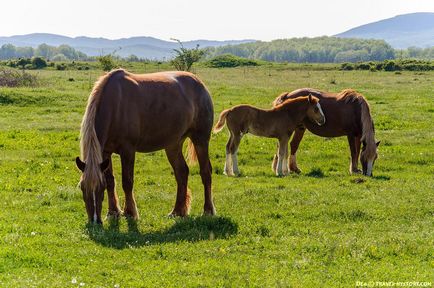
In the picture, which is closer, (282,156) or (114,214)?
(114,214)

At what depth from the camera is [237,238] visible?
898 cm

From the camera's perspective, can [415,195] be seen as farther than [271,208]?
Yes

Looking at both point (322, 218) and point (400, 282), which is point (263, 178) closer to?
point (322, 218)

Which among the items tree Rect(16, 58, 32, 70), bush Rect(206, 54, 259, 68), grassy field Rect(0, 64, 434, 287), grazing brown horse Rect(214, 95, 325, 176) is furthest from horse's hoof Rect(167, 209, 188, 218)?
bush Rect(206, 54, 259, 68)

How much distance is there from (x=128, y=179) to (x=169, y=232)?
1301 millimetres

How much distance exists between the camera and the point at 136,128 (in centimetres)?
984

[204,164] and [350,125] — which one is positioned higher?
[350,125]

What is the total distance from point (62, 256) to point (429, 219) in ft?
23.2

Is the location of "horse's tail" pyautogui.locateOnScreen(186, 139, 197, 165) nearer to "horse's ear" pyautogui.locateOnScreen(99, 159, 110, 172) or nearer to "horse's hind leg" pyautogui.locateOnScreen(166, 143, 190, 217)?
"horse's hind leg" pyautogui.locateOnScreen(166, 143, 190, 217)

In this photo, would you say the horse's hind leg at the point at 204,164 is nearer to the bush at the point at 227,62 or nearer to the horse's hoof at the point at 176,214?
the horse's hoof at the point at 176,214

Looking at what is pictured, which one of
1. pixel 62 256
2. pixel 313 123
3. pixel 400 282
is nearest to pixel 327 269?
pixel 400 282

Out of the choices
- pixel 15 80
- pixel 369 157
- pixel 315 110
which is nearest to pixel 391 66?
pixel 15 80

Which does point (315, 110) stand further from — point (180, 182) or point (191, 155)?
point (180, 182)

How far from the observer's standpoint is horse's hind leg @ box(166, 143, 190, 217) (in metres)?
10.8
